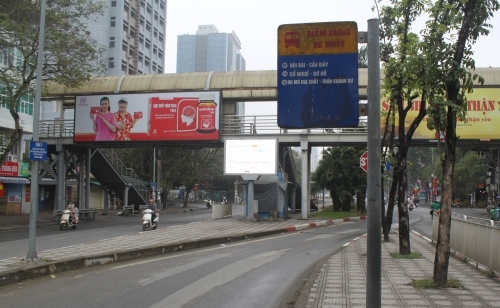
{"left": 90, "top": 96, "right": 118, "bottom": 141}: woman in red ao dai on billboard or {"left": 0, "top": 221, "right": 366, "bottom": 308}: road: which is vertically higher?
{"left": 90, "top": 96, "right": 118, "bottom": 141}: woman in red ao dai on billboard

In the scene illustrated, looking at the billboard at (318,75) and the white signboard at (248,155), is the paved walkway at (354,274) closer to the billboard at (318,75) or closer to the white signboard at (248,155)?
the billboard at (318,75)

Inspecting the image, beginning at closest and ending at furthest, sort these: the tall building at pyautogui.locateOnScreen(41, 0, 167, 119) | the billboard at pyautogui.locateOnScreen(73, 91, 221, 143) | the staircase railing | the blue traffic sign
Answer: the blue traffic sign, the billboard at pyautogui.locateOnScreen(73, 91, 221, 143), the staircase railing, the tall building at pyautogui.locateOnScreen(41, 0, 167, 119)

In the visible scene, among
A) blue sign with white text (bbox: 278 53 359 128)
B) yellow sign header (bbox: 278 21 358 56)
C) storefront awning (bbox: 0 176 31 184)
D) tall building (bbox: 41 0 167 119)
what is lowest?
storefront awning (bbox: 0 176 31 184)

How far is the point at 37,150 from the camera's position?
1112 centimetres

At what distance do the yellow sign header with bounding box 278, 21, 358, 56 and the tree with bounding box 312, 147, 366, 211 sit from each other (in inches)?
1279

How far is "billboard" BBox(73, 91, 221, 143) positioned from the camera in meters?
29.2

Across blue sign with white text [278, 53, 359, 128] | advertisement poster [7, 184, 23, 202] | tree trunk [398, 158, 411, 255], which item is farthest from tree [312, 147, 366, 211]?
blue sign with white text [278, 53, 359, 128]

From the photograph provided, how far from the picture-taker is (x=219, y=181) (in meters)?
87.1

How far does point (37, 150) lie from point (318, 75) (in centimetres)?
832

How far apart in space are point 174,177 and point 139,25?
3260 cm

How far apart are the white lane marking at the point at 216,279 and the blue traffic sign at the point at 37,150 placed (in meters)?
4.89

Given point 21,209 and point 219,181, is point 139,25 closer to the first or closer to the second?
point 219,181

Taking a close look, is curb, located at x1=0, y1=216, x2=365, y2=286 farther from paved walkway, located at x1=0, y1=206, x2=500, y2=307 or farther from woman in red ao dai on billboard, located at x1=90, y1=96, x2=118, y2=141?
woman in red ao dai on billboard, located at x1=90, y1=96, x2=118, y2=141

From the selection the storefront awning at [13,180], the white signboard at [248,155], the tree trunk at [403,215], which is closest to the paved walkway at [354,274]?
the tree trunk at [403,215]
